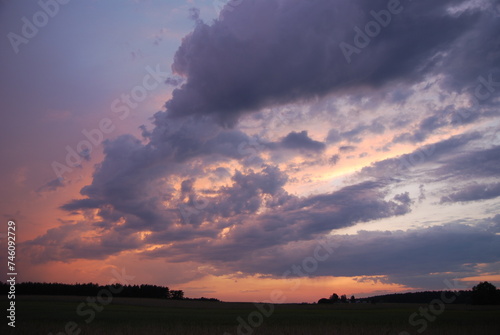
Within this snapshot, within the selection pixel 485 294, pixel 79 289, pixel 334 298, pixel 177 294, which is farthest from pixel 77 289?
pixel 485 294

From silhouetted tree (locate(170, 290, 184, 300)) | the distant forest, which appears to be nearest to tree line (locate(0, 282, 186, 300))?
the distant forest

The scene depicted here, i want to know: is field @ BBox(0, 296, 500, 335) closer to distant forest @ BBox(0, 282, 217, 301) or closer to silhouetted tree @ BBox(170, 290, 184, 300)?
distant forest @ BBox(0, 282, 217, 301)

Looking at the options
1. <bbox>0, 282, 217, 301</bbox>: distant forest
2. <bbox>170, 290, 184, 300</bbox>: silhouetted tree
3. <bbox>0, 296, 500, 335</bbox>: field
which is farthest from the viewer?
<bbox>170, 290, 184, 300</bbox>: silhouetted tree

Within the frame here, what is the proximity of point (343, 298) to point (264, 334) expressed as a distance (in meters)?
119

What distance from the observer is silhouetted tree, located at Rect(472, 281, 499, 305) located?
118 meters

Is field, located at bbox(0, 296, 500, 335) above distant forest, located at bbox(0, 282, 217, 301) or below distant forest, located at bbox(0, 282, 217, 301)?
below

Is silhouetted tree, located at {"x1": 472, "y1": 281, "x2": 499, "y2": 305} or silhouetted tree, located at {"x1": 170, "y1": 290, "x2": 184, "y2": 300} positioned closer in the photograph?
silhouetted tree, located at {"x1": 472, "y1": 281, "x2": 499, "y2": 305}

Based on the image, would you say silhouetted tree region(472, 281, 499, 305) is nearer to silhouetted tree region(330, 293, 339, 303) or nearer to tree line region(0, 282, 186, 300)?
silhouetted tree region(330, 293, 339, 303)

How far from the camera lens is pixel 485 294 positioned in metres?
121

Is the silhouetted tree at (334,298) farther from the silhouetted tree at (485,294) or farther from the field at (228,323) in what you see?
the field at (228,323)

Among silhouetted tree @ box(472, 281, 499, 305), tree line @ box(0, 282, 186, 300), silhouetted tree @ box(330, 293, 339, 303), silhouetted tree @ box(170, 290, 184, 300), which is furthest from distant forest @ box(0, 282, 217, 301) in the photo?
silhouetted tree @ box(472, 281, 499, 305)

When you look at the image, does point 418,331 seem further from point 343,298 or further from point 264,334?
point 343,298

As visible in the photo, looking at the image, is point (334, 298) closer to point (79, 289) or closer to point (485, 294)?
point (485, 294)

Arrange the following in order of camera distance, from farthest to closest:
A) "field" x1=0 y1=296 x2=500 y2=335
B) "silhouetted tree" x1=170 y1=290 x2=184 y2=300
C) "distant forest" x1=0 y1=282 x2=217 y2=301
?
"silhouetted tree" x1=170 y1=290 x2=184 y2=300
"distant forest" x1=0 y1=282 x2=217 y2=301
"field" x1=0 y1=296 x2=500 y2=335
